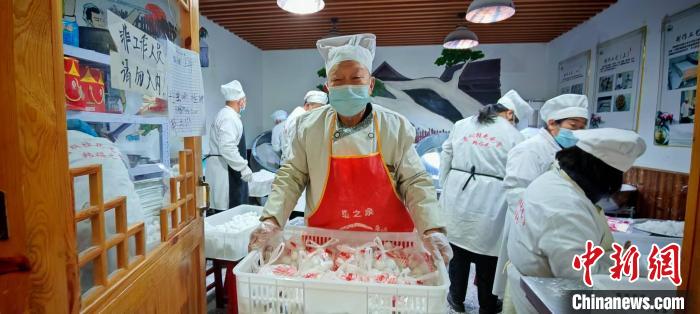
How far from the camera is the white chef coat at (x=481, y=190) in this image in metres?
2.33

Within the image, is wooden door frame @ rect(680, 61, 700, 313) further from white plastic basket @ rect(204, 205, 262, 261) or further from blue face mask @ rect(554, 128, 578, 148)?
white plastic basket @ rect(204, 205, 262, 261)

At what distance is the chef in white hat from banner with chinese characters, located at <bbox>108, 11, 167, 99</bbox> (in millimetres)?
2221

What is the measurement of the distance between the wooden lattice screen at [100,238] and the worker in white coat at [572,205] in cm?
134

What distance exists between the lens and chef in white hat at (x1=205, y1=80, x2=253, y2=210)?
3234 millimetres

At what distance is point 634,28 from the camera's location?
328 centimetres

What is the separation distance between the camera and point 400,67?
5.53 metres

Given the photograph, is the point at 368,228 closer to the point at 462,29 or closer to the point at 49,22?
the point at 49,22

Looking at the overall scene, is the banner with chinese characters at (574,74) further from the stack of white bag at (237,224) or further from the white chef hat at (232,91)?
the stack of white bag at (237,224)

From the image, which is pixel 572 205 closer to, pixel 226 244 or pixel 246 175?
pixel 226 244

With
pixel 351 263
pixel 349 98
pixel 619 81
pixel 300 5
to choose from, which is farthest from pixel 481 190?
pixel 619 81

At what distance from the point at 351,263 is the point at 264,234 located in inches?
12.7

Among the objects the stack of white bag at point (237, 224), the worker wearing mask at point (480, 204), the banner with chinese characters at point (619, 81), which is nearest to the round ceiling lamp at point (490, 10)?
the worker wearing mask at point (480, 204)

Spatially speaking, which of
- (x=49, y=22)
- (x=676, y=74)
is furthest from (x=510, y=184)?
(x=49, y=22)

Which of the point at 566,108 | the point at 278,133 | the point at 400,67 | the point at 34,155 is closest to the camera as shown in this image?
the point at 34,155
